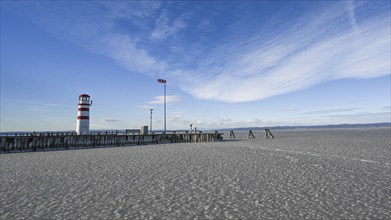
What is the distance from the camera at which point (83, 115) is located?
93.2 feet

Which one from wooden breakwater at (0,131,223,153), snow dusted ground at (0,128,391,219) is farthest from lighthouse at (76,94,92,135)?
snow dusted ground at (0,128,391,219)

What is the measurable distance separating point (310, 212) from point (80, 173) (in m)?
8.70

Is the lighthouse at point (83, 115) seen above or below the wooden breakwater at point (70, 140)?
above

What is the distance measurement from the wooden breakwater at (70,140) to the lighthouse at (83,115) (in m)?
3.81

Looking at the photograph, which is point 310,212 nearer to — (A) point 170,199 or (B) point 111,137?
(A) point 170,199

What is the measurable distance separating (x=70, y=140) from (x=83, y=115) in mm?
5800

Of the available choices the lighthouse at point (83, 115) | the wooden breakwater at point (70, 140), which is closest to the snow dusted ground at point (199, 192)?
the wooden breakwater at point (70, 140)

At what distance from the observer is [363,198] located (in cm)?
685

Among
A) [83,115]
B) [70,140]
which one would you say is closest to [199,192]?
[70,140]

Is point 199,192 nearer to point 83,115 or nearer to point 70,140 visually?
point 70,140

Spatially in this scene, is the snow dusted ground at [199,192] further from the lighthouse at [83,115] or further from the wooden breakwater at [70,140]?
the lighthouse at [83,115]

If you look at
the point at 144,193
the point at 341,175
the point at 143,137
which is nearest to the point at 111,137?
the point at 143,137

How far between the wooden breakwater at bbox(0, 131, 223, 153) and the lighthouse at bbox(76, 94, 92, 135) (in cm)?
381

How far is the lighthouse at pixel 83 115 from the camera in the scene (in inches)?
1109
